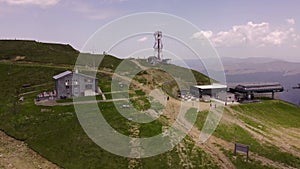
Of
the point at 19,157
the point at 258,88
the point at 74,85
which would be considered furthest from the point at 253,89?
the point at 19,157

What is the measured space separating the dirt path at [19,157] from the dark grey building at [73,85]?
2155 centimetres

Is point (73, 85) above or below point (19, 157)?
above

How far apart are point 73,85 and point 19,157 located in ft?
95.8

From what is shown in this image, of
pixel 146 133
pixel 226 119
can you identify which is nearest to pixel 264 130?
pixel 226 119

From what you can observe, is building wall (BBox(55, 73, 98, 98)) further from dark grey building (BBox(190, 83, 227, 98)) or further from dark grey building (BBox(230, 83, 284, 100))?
dark grey building (BBox(230, 83, 284, 100))

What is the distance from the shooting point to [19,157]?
172 ft

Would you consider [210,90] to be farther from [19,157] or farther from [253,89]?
[19,157]

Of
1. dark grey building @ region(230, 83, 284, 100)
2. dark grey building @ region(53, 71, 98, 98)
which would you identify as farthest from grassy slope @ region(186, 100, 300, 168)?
dark grey building @ region(53, 71, 98, 98)

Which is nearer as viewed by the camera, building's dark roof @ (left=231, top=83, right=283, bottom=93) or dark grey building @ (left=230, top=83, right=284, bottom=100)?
dark grey building @ (left=230, top=83, right=284, bottom=100)

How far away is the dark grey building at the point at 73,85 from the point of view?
255 feet

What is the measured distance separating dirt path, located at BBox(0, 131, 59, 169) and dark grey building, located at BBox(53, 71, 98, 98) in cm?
2155

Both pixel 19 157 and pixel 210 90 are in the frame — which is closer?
pixel 19 157

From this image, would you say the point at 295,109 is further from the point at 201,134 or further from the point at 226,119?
the point at 201,134

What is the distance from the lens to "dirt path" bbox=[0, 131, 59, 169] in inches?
1950
